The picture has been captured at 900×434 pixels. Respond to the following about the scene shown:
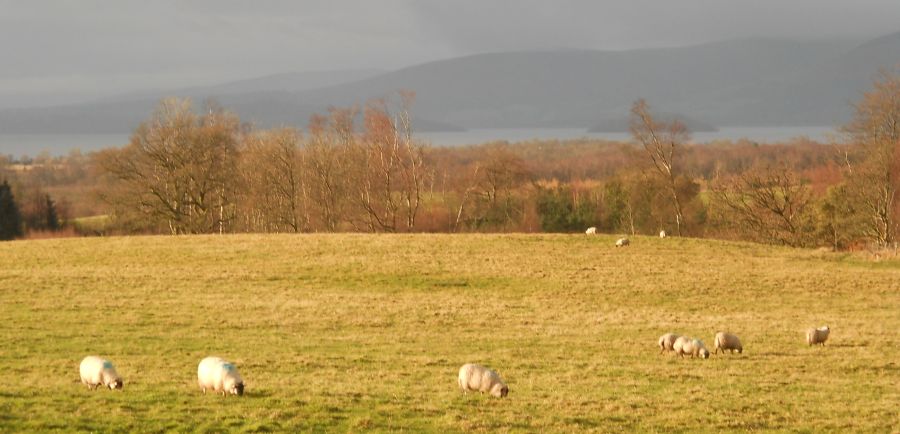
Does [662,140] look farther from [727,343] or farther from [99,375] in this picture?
[99,375]

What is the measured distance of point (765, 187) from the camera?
2805 inches

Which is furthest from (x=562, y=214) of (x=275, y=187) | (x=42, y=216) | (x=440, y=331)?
(x=440, y=331)

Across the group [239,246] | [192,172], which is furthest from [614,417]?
[192,172]

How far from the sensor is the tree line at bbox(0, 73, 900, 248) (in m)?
65.9

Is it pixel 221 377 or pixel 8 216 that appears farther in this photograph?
pixel 8 216

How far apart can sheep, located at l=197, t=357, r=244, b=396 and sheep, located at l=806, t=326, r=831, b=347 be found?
16940 millimetres

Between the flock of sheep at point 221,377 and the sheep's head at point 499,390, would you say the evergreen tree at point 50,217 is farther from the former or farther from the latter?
the sheep's head at point 499,390

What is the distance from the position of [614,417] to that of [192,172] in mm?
56968

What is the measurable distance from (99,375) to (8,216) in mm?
72120

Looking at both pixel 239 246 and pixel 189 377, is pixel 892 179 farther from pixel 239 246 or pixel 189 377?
pixel 189 377

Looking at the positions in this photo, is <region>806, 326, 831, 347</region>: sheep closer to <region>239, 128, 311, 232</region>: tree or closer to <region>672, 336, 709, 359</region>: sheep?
<region>672, 336, 709, 359</region>: sheep

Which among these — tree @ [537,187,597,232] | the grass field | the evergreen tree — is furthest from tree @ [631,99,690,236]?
the evergreen tree

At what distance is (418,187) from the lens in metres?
73.5

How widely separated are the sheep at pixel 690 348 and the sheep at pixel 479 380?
8.09 meters
